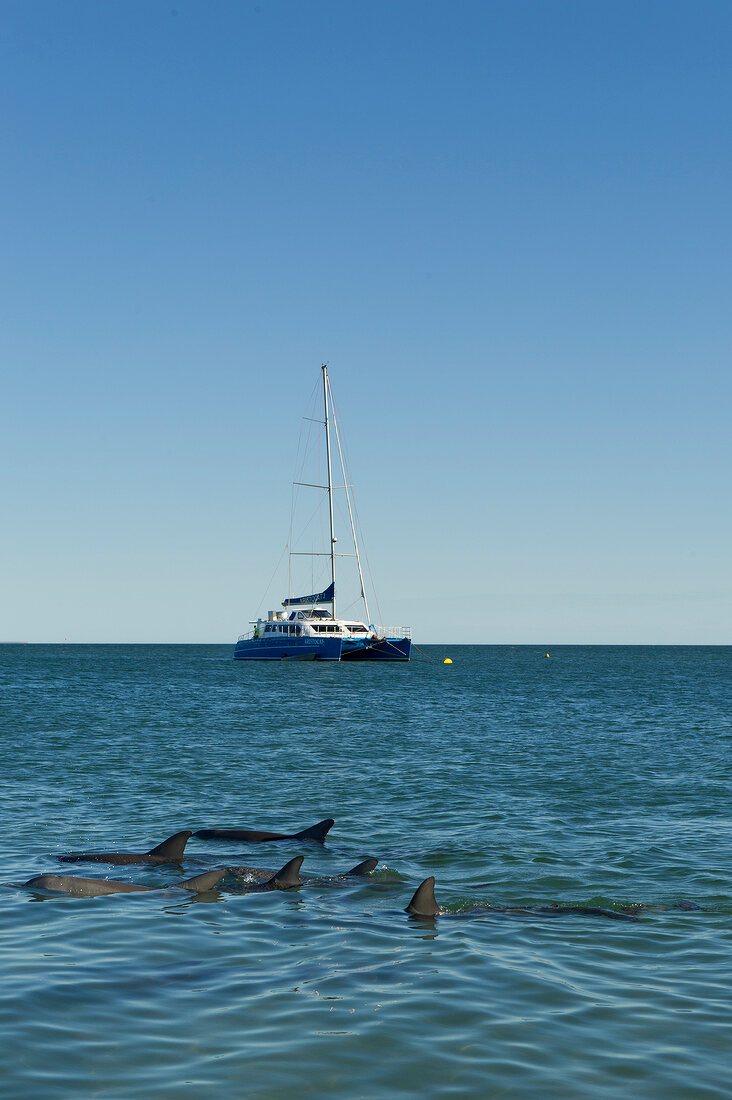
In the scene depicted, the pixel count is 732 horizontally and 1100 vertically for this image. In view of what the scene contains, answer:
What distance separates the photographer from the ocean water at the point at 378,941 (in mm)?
7250

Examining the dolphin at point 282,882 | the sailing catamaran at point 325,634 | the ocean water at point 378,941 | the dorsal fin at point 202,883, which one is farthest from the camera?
the sailing catamaran at point 325,634

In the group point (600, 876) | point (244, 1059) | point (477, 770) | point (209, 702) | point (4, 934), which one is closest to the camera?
point (244, 1059)

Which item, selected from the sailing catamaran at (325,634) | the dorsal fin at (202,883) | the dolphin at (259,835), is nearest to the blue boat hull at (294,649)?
the sailing catamaran at (325,634)

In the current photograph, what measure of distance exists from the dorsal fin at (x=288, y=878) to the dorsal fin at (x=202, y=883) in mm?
682

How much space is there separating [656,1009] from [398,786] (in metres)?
15.9

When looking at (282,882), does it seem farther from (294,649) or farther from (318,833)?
(294,649)

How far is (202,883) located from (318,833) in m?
3.80

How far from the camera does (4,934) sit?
1062 centimetres

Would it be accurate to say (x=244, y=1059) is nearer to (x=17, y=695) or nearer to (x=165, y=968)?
(x=165, y=968)

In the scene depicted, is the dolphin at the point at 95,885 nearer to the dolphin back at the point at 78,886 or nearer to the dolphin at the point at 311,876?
the dolphin back at the point at 78,886

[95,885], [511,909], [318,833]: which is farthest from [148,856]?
[511,909]

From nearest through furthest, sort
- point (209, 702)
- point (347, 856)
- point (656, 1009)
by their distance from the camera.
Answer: point (656, 1009) < point (347, 856) < point (209, 702)

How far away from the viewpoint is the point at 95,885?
12.6m

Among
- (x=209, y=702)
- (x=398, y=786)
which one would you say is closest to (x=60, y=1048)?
(x=398, y=786)
